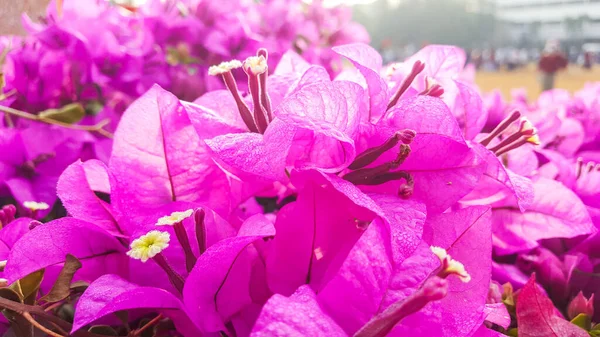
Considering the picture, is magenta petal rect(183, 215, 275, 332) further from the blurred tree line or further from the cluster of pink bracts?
the blurred tree line

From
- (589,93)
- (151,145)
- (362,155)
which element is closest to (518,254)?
(362,155)

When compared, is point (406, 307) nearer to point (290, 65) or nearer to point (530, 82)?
point (290, 65)

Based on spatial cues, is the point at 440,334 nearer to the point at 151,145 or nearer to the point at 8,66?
the point at 151,145

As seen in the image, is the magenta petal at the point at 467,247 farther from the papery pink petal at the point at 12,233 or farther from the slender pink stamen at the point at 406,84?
the papery pink petal at the point at 12,233

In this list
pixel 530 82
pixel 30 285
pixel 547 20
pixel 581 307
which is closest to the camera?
pixel 30 285

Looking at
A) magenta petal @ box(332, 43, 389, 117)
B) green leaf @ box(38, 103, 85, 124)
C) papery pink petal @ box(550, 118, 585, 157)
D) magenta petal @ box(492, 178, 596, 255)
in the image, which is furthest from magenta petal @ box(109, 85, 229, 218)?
papery pink petal @ box(550, 118, 585, 157)

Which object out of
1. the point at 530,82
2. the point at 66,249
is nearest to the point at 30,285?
the point at 66,249
